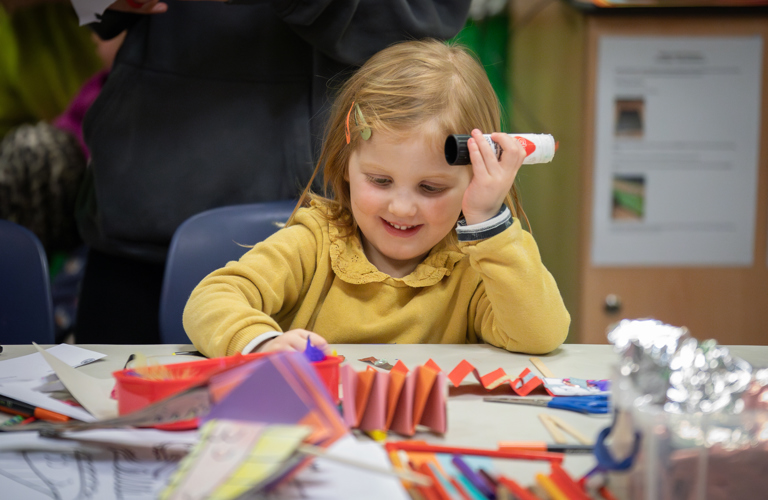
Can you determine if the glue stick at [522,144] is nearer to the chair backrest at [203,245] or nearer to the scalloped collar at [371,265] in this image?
the scalloped collar at [371,265]

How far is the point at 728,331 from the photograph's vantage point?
6.75ft

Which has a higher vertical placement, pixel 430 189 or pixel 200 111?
pixel 200 111

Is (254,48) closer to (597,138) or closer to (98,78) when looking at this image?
(98,78)

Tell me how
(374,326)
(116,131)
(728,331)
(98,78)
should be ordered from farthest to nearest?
1. (728,331)
2. (98,78)
3. (116,131)
4. (374,326)

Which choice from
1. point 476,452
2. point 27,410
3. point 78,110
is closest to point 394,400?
point 476,452

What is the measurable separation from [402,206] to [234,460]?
1.82 feet

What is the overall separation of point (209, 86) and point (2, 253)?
18.4 inches

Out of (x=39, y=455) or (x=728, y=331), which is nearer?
(x=39, y=455)

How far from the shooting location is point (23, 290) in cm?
110

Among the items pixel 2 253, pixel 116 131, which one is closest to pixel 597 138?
pixel 116 131

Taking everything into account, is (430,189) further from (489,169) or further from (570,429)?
(570,429)

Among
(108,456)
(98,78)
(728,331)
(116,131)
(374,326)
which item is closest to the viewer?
(108,456)

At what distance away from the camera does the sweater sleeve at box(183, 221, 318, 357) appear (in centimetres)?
80

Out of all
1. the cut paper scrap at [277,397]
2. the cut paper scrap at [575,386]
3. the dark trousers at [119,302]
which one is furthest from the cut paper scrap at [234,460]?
the dark trousers at [119,302]
